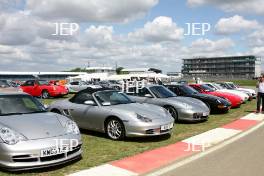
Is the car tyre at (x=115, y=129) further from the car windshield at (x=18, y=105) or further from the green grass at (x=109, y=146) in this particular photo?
the car windshield at (x=18, y=105)

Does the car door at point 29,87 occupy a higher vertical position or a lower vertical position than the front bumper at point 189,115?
higher

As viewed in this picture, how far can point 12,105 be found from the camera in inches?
280

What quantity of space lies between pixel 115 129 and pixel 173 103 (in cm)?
371

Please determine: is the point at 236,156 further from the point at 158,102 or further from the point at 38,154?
the point at 158,102

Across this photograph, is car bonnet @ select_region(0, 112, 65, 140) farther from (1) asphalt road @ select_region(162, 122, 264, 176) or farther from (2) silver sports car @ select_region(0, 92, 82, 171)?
(1) asphalt road @ select_region(162, 122, 264, 176)

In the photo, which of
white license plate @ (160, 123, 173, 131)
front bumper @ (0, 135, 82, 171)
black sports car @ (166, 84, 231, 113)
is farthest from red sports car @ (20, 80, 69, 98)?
front bumper @ (0, 135, 82, 171)

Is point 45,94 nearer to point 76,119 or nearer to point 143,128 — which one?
point 76,119

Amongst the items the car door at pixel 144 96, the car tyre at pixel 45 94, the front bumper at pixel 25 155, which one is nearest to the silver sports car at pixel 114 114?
the car door at pixel 144 96

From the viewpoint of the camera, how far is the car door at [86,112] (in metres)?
9.21

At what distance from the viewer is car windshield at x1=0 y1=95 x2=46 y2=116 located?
695cm

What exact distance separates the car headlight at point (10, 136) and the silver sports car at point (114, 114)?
10.7 feet

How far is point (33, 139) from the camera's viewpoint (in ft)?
19.2

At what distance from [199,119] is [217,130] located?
4.53ft

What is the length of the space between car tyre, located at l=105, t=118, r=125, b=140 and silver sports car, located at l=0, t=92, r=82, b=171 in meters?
2.10
